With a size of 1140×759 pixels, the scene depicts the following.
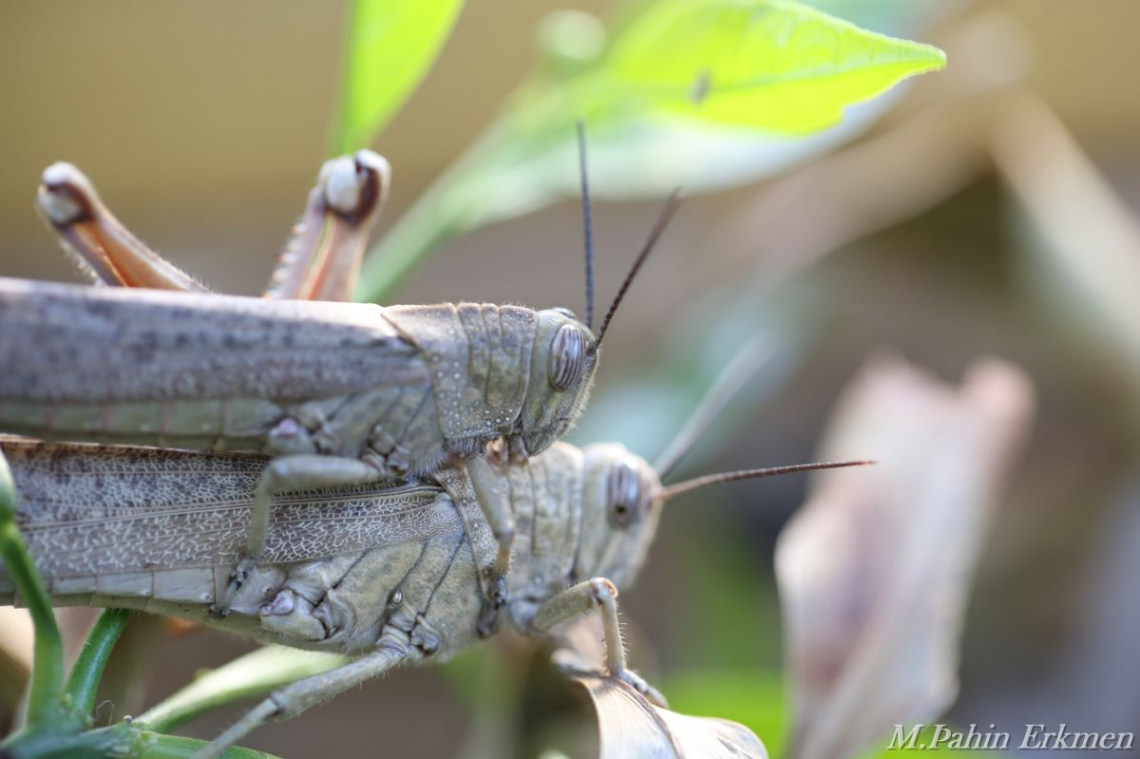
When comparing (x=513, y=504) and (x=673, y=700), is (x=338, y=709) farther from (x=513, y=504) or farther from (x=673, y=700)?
(x=513, y=504)

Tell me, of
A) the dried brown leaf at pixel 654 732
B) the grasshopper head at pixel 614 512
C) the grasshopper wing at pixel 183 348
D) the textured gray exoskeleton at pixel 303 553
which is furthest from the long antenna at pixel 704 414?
the grasshopper wing at pixel 183 348

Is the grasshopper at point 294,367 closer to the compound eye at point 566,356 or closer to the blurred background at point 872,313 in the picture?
the compound eye at point 566,356

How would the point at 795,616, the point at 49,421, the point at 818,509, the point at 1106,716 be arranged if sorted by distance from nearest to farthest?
the point at 49,421
the point at 795,616
the point at 818,509
the point at 1106,716

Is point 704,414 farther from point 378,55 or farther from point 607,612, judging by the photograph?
point 378,55

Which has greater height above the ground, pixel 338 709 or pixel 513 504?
pixel 513 504

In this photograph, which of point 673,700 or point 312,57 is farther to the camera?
point 312,57

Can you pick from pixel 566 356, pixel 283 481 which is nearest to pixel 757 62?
pixel 566 356

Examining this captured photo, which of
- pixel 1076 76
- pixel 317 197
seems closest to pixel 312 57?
pixel 1076 76
